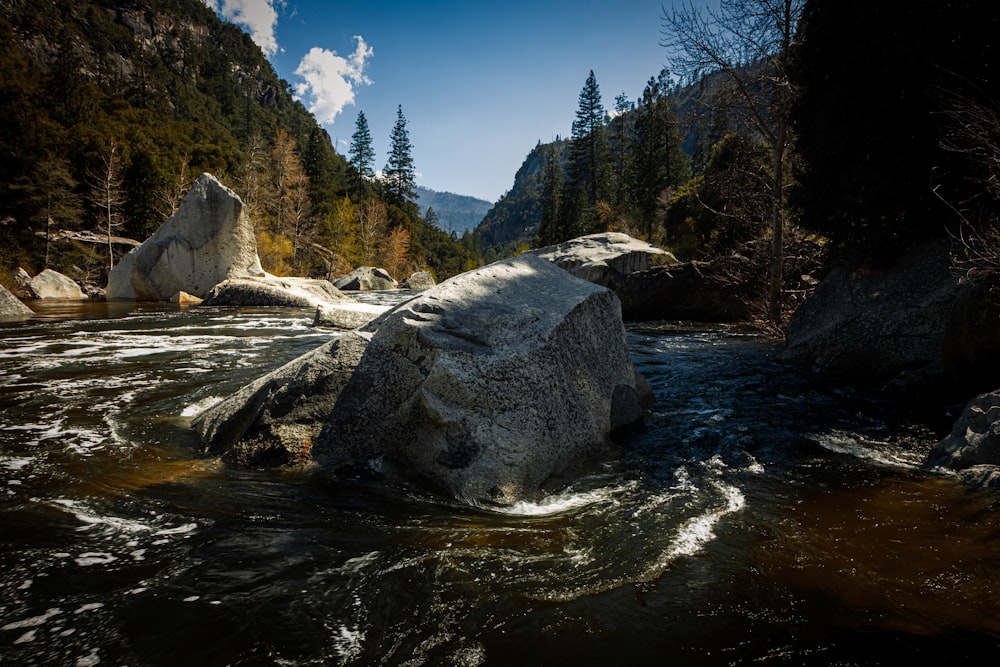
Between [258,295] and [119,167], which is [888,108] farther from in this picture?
[119,167]

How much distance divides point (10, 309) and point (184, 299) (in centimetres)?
637

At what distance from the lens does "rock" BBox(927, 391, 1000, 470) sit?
150 inches

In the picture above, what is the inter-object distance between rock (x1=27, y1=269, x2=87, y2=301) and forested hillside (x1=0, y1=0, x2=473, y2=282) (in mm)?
1557

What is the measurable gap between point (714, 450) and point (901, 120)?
5.92 meters

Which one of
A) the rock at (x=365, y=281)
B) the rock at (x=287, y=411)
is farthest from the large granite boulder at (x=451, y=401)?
the rock at (x=365, y=281)

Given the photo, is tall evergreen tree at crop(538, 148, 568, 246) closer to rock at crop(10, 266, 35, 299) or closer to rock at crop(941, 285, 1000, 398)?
rock at crop(10, 266, 35, 299)

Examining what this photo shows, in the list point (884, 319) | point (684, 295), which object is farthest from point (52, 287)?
point (884, 319)

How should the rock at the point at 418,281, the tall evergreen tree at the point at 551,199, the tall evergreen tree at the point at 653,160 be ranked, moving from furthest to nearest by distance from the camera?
the tall evergreen tree at the point at 551,199
the tall evergreen tree at the point at 653,160
the rock at the point at 418,281

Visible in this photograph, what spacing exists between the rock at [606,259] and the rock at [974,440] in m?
14.9

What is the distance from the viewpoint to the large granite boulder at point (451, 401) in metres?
3.86

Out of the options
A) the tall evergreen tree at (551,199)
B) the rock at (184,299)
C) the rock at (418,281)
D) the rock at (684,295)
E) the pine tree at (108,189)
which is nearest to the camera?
the rock at (684,295)

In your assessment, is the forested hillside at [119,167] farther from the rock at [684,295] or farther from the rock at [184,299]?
the rock at [684,295]

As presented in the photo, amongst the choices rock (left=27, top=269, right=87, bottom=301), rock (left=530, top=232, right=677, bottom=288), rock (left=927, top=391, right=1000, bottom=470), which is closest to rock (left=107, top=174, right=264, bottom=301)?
rock (left=27, top=269, right=87, bottom=301)

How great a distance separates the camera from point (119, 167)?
A: 31953 millimetres
